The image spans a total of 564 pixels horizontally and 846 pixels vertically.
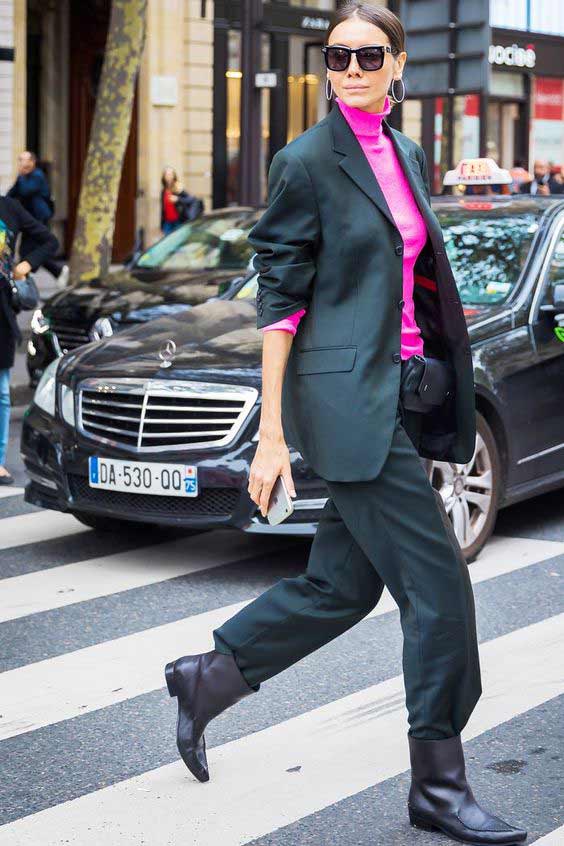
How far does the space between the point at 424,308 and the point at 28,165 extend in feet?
55.3

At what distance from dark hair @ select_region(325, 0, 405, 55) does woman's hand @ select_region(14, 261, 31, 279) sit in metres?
5.21

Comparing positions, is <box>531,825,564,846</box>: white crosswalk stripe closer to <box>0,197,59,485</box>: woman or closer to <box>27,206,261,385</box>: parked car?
<box>0,197,59,485</box>: woman

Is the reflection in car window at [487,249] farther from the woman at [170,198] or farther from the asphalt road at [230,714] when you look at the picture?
the woman at [170,198]

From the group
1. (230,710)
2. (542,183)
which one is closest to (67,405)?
(230,710)

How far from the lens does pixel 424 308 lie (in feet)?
12.3

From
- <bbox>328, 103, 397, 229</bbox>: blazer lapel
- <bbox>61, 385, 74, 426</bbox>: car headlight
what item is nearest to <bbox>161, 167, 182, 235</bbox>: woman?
<bbox>61, 385, 74, 426</bbox>: car headlight

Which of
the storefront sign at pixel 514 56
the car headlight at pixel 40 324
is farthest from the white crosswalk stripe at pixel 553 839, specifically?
the storefront sign at pixel 514 56

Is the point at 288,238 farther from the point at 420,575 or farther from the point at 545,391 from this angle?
the point at 545,391

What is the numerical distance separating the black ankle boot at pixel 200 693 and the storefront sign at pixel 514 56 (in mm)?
30272

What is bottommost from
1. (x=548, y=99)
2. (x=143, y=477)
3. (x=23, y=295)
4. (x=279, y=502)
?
(x=143, y=477)

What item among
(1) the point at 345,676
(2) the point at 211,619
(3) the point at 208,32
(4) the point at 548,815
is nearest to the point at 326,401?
(4) the point at 548,815

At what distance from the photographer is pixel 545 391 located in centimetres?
701

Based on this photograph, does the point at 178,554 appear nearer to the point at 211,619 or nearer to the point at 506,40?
the point at 211,619

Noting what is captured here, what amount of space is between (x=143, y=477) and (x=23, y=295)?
259cm
